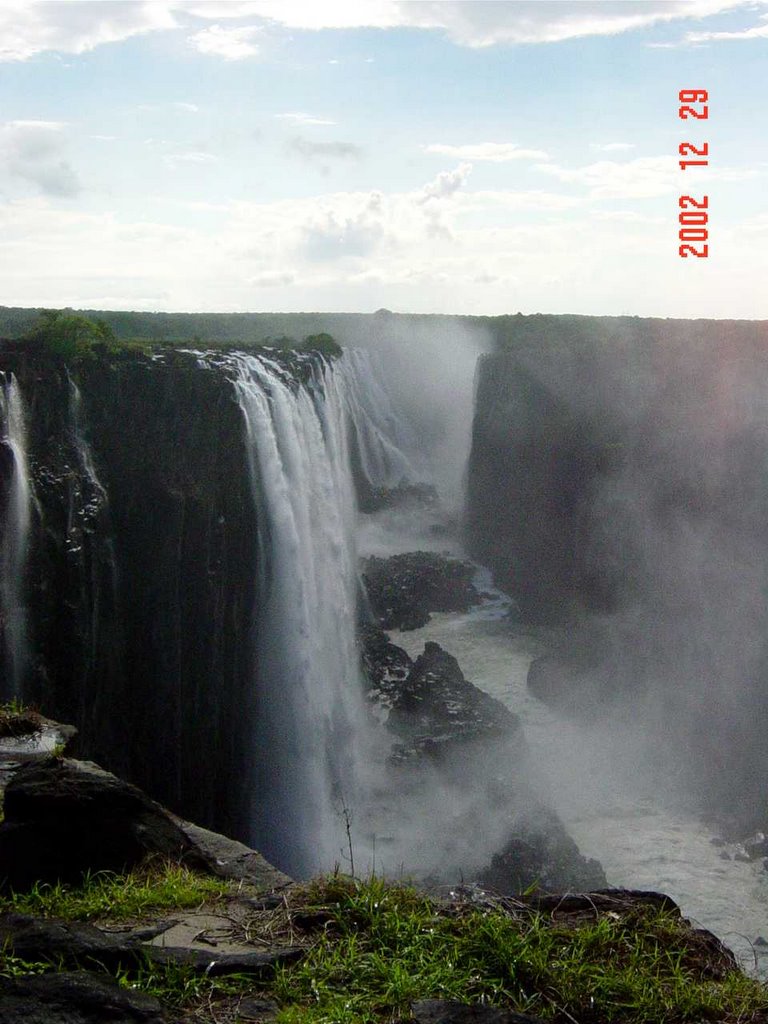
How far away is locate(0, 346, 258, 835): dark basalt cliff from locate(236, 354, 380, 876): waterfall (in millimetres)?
409

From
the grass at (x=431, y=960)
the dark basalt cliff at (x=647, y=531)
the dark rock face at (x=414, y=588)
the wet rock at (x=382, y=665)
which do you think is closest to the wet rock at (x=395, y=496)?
the dark basalt cliff at (x=647, y=531)

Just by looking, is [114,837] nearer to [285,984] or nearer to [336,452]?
[285,984]

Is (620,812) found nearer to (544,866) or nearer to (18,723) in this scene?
(544,866)

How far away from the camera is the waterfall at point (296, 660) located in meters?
19.4

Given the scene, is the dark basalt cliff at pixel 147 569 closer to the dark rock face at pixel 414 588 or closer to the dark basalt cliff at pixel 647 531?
the dark basalt cliff at pixel 647 531

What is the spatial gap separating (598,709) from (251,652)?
31.2ft

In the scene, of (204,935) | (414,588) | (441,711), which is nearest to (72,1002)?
(204,935)

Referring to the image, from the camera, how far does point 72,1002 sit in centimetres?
357

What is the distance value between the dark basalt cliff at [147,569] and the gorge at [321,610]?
0.15ft

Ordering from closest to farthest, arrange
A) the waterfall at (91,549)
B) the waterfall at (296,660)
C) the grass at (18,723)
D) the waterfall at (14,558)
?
the grass at (18,723) → the waterfall at (14,558) → the waterfall at (91,549) → the waterfall at (296,660)

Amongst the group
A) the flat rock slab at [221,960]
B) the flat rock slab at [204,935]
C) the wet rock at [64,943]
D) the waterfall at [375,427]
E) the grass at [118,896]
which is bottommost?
the grass at [118,896]

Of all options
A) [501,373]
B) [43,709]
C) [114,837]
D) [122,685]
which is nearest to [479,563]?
[501,373]

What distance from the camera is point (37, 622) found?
51.6 feet

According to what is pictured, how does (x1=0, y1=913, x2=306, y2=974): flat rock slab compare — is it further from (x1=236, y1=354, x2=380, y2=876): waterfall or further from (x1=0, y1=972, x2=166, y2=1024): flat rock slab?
(x1=236, y1=354, x2=380, y2=876): waterfall
